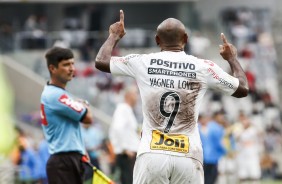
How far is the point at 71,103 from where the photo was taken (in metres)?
11.7

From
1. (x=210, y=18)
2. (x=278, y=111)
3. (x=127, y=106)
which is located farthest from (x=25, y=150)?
(x=210, y=18)

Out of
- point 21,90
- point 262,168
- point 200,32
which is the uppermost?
point 200,32

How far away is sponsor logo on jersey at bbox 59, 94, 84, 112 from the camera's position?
11.6 metres

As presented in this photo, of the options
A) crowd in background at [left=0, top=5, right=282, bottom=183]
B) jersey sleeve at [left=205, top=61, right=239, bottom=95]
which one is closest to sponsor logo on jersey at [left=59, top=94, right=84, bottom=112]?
jersey sleeve at [left=205, top=61, right=239, bottom=95]

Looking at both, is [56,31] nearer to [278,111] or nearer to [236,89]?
[278,111]

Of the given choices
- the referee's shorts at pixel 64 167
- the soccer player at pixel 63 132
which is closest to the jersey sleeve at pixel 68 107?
the soccer player at pixel 63 132

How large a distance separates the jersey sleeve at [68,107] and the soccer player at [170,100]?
7.42 feet

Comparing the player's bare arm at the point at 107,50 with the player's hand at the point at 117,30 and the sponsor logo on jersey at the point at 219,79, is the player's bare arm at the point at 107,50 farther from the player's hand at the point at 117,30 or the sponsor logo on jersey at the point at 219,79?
the sponsor logo on jersey at the point at 219,79

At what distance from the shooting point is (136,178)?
9297 mm

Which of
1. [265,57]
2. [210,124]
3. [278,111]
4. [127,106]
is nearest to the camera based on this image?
[127,106]

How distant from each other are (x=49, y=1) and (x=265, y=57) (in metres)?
8.76

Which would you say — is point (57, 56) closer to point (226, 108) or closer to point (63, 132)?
point (63, 132)

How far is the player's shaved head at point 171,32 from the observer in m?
9.32

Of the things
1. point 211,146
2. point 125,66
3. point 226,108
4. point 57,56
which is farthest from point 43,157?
point 125,66
